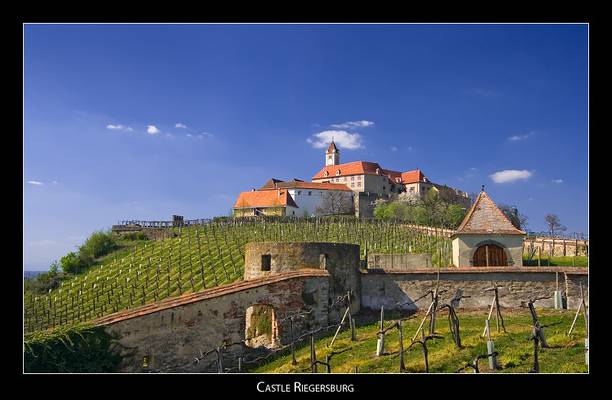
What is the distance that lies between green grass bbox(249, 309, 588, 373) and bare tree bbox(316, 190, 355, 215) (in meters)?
79.0

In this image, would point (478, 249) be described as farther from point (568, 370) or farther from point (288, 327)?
point (568, 370)

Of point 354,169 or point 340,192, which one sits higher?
point 354,169

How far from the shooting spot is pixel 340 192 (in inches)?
3962

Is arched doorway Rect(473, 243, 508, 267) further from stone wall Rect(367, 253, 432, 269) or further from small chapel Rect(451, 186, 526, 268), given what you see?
stone wall Rect(367, 253, 432, 269)

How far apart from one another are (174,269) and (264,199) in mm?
54940

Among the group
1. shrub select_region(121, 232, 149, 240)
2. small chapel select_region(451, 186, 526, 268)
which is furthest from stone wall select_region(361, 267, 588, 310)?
shrub select_region(121, 232, 149, 240)

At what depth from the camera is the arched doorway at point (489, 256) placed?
22641mm

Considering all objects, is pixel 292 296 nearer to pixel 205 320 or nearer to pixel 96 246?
pixel 205 320

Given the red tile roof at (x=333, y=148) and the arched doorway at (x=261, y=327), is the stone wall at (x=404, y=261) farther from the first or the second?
the red tile roof at (x=333, y=148)

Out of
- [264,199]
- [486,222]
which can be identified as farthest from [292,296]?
[264,199]

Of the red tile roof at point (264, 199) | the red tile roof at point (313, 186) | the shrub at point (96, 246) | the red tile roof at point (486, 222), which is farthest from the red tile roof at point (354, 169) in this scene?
the red tile roof at point (486, 222)

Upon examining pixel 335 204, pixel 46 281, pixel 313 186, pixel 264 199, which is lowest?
pixel 46 281

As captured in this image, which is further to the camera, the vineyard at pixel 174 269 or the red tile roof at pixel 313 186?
the red tile roof at pixel 313 186
